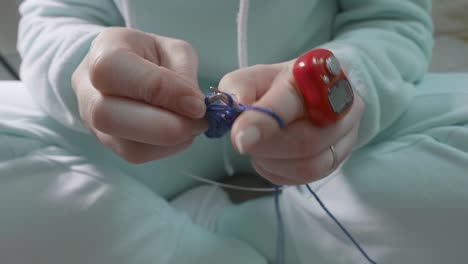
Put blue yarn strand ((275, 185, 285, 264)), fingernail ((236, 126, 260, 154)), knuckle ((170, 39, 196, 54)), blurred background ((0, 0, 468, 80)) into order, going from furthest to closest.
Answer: blurred background ((0, 0, 468, 80))
blue yarn strand ((275, 185, 285, 264))
knuckle ((170, 39, 196, 54))
fingernail ((236, 126, 260, 154))

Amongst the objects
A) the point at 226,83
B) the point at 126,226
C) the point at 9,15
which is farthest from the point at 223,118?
the point at 9,15

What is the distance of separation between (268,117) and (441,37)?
2.45 ft

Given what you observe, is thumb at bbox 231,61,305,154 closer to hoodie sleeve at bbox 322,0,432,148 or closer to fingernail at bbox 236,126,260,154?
fingernail at bbox 236,126,260,154

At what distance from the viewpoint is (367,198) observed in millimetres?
478

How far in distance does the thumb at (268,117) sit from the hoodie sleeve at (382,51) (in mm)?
134

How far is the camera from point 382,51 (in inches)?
19.8

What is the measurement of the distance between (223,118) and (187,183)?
31 centimetres

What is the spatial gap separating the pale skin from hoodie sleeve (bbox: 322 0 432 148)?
0.22ft

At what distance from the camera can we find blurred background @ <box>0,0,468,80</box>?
85 cm

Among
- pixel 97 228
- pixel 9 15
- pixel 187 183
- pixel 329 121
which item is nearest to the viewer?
pixel 329 121

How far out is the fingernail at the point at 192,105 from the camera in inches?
13.7

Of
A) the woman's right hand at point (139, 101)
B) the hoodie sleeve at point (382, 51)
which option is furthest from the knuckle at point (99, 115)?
the hoodie sleeve at point (382, 51)

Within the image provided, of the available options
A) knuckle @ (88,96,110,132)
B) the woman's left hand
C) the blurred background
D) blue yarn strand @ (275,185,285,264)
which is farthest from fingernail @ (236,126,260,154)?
the blurred background

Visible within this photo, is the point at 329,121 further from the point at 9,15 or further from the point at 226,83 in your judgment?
the point at 9,15
